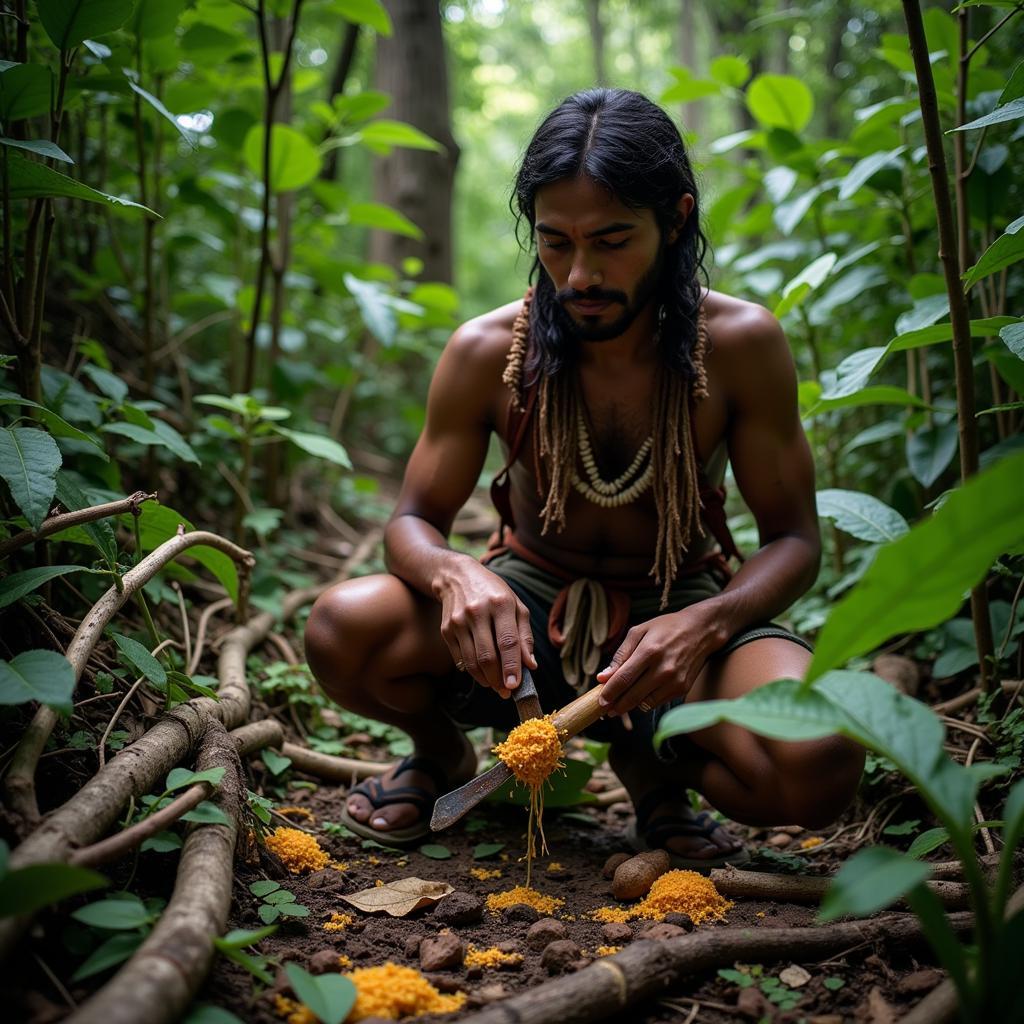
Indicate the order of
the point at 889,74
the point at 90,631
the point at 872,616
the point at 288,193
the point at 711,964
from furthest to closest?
the point at 889,74, the point at 288,193, the point at 90,631, the point at 711,964, the point at 872,616

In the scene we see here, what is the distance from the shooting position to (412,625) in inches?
83.4

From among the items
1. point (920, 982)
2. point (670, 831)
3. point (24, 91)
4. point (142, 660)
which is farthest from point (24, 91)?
point (920, 982)

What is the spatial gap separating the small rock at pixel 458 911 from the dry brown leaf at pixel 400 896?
46 mm

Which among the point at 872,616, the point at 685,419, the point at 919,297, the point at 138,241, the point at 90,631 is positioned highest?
the point at 138,241

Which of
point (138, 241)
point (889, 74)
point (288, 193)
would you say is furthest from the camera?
point (889, 74)

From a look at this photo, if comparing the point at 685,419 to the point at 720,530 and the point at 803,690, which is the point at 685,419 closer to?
the point at 720,530

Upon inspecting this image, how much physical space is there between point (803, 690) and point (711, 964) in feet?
1.82

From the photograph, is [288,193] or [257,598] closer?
[257,598]

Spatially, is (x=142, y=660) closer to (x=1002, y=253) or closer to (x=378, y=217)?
(x=1002, y=253)

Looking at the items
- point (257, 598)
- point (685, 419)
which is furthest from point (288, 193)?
point (685, 419)

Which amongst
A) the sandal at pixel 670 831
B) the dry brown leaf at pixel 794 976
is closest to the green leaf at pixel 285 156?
the sandal at pixel 670 831

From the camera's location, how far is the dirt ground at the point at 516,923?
1335 mm

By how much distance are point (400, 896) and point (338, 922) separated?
168 mm

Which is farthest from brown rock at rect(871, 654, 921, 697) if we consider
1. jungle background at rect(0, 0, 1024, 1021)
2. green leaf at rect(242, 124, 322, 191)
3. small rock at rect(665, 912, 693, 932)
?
green leaf at rect(242, 124, 322, 191)
